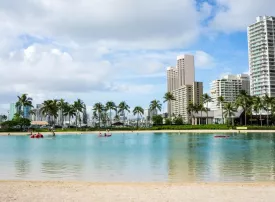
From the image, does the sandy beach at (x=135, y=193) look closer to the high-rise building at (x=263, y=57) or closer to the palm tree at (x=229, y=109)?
the palm tree at (x=229, y=109)

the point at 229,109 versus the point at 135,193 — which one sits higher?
the point at 229,109

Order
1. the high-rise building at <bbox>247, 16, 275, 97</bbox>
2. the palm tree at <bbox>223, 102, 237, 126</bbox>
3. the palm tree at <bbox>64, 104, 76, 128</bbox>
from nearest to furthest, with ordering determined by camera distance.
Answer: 1. the palm tree at <bbox>223, 102, 237, 126</bbox>
2. the palm tree at <bbox>64, 104, 76, 128</bbox>
3. the high-rise building at <bbox>247, 16, 275, 97</bbox>

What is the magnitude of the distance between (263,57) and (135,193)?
19095cm

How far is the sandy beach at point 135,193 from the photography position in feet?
41.4

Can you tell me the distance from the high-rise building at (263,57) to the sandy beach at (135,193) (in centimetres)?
18243

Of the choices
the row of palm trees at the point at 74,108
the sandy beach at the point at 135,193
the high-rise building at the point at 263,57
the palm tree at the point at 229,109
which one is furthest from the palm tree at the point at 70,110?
the sandy beach at the point at 135,193

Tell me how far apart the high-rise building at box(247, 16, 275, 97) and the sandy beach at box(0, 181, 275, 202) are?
182 m

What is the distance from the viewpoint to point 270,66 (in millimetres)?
185875

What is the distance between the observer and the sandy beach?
12633mm

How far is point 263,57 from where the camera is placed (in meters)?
187

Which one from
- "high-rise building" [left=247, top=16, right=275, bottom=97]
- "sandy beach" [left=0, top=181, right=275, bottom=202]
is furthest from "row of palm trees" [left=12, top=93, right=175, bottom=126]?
"sandy beach" [left=0, top=181, right=275, bottom=202]

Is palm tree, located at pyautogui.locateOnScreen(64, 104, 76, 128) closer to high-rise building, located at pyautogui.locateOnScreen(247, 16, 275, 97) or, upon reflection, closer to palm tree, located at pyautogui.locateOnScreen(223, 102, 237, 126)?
palm tree, located at pyautogui.locateOnScreen(223, 102, 237, 126)

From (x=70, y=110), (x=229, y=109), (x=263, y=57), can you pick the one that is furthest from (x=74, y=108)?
(x=263, y=57)

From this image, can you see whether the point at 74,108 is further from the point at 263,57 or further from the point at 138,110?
the point at 263,57
